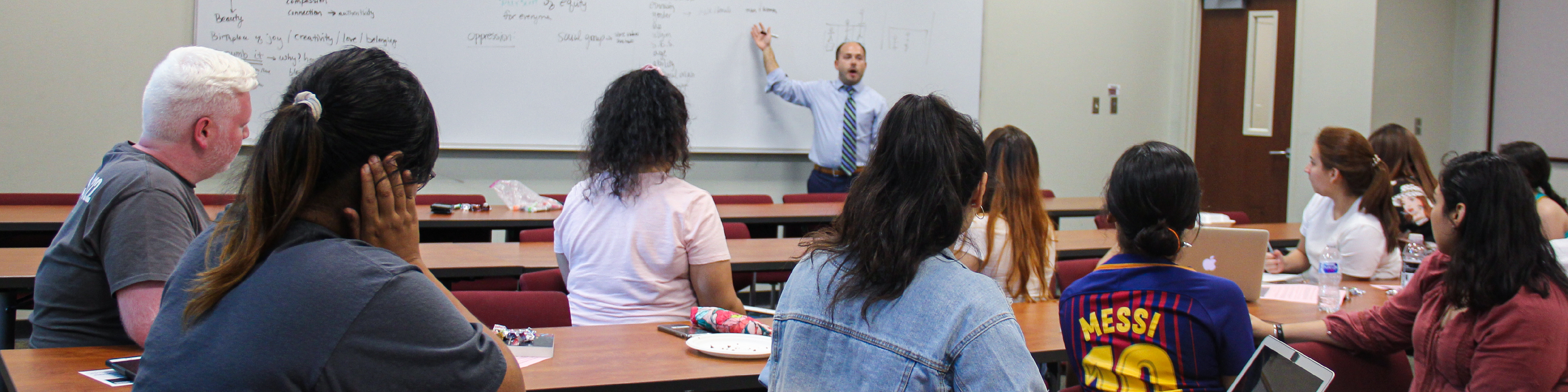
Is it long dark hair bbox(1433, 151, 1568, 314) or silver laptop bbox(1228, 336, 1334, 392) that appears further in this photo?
long dark hair bbox(1433, 151, 1568, 314)

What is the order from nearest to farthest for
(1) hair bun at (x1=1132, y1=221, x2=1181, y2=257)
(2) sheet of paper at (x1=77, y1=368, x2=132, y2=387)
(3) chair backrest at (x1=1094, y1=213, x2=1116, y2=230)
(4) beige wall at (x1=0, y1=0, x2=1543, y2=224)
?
(2) sheet of paper at (x1=77, y1=368, x2=132, y2=387) < (1) hair bun at (x1=1132, y1=221, x2=1181, y2=257) < (3) chair backrest at (x1=1094, y1=213, x2=1116, y2=230) < (4) beige wall at (x1=0, y1=0, x2=1543, y2=224)

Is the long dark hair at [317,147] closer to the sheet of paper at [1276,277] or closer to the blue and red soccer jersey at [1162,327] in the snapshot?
the blue and red soccer jersey at [1162,327]

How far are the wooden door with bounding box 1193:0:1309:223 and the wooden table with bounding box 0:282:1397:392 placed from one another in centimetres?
534

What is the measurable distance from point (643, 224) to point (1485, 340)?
1713mm

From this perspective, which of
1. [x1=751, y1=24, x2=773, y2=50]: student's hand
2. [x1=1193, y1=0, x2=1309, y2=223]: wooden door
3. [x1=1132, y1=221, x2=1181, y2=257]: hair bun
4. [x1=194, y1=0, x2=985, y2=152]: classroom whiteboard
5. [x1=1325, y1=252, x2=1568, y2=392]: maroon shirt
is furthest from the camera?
[x1=1193, y1=0, x2=1309, y2=223]: wooden door

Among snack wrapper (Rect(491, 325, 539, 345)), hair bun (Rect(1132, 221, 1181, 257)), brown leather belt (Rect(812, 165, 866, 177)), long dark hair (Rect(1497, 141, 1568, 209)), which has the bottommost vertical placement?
snack wrapper (Rect(491, 325, 539, 345))

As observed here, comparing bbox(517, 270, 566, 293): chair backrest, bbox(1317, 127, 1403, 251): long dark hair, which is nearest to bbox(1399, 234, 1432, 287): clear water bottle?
bbox(1317, 127, 1403, 251): long dark hair

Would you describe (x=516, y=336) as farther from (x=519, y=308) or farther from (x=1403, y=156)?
(x=1403, y=156)

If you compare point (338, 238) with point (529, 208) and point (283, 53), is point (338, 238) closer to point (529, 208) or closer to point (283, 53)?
point (529, 208)

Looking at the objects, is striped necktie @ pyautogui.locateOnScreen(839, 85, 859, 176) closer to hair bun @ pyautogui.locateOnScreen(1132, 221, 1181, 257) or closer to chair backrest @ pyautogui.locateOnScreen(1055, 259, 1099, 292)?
chair backrest @ pyautogui.locateOnScreen(1055, 259, 1099, 292)

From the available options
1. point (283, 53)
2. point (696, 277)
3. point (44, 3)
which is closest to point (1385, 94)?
point (696, 277)

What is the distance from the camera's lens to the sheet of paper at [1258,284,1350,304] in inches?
103

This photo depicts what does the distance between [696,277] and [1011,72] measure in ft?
15.6

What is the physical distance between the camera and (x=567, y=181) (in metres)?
5.58
